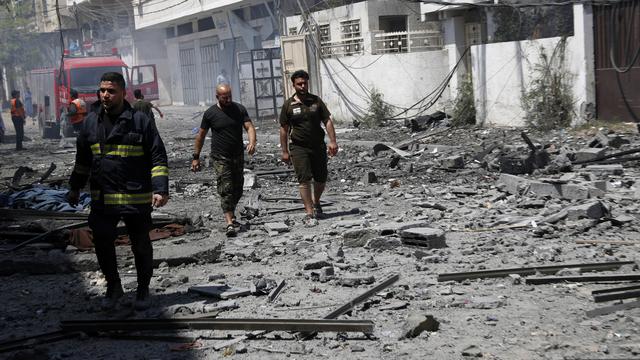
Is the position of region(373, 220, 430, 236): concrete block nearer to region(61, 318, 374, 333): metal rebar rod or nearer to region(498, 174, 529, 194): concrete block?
region(498, 174, 529, 194): concrete block

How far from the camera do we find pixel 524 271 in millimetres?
6699

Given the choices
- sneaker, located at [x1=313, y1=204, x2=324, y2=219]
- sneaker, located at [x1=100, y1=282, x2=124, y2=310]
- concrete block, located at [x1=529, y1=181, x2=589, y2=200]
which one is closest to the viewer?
sneaker, located at [x1=100, y1=282, x2=124, y2=310]

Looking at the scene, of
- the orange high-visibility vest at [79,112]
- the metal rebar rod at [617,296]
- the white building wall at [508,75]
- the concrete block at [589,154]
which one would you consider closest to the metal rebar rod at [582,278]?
the metal rebar rod at [617,296]

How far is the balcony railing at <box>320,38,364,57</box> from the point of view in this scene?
80.6 ft

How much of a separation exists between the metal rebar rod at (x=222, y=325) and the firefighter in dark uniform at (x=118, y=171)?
1.99 ft

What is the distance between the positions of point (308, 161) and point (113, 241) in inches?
154

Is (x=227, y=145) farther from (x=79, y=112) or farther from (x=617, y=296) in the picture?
(x=79, y=112)

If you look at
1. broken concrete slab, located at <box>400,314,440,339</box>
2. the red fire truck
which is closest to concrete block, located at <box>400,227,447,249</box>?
broken concrete slab, located at <box>400,314,440,339</box>

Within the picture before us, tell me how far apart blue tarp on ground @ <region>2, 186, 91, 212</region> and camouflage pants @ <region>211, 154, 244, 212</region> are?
8.15ft

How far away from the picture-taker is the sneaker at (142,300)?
6.49 meters

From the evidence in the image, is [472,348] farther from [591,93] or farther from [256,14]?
[256,14]

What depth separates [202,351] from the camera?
540cm

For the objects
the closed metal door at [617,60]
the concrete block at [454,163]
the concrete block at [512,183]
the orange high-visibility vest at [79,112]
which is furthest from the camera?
the orange high-visibility vest at [79,112]

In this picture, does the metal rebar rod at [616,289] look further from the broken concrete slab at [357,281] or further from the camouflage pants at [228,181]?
the camouflage pants at [228,181]
